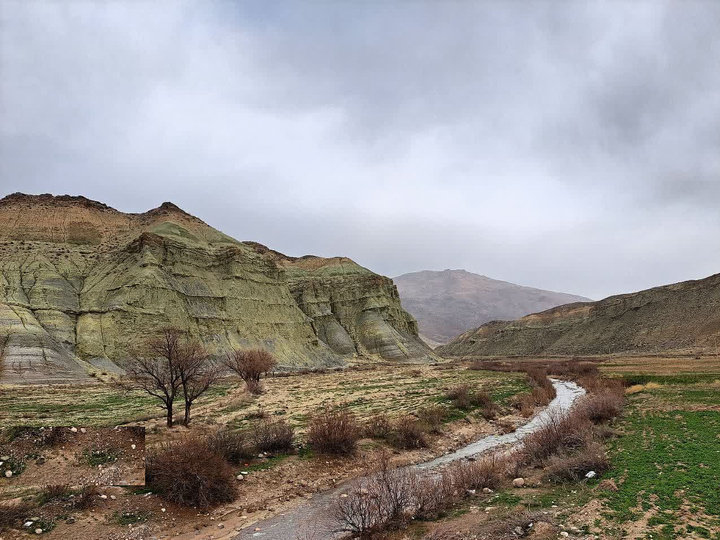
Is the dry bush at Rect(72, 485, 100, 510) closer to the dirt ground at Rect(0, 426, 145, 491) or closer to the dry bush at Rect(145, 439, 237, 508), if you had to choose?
the dirt ground at Rect(0, 426, 145, 491)

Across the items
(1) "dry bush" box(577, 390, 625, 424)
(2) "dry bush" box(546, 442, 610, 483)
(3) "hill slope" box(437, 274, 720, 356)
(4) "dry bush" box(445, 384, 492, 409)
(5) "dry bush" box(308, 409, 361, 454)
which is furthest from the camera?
(3) "hill slope" box(437, 274, 720, 356)

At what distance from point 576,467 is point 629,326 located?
9662cm

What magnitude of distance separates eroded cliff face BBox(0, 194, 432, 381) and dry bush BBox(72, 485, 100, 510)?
40.4 meters

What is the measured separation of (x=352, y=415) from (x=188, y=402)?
8577 mm

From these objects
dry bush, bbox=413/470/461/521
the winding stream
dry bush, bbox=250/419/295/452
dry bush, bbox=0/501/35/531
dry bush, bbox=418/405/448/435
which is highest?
dry bush, bbox=0/501/35/531

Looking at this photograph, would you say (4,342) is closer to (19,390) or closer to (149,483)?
(19,390)

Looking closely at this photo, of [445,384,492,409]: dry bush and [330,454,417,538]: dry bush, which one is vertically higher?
[330,454,417,538]: dry bush

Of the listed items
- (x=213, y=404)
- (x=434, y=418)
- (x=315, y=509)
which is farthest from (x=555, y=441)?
(x=213, y=404)

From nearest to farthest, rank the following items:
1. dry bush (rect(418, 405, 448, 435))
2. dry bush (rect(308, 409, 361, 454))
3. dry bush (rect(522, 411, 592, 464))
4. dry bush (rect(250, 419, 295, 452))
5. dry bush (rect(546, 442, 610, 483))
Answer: dry bush (rect(546, 442, 610, 483)), dry bush (rect(522, 411, 592, 464)), dry bush (rect(250, 419, 295, 452)), dry bush (rect(308, 409, 361, 454)), dry bush (rect(418, 405, 448, 435))

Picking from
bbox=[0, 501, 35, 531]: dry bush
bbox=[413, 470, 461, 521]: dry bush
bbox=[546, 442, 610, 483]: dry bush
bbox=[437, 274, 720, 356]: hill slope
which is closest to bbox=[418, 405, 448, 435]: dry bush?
bbox=[546, 442, 610, 483]: dry bush

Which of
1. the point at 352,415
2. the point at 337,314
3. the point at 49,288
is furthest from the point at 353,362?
the point at 352,415

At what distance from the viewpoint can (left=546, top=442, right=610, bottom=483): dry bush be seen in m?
11.9

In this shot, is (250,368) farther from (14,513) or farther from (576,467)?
(576,467)

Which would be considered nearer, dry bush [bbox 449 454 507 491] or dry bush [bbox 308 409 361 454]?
dry bush [bbox 449 454 507 491]
